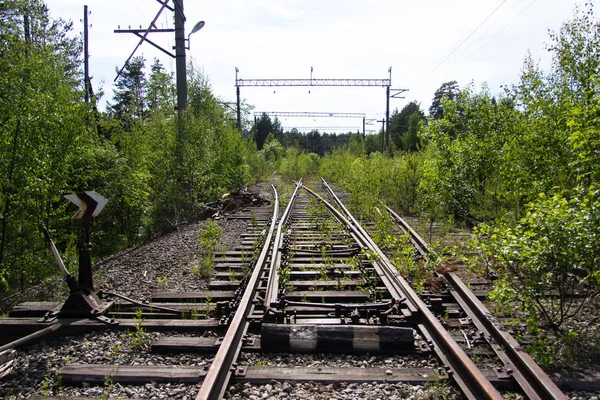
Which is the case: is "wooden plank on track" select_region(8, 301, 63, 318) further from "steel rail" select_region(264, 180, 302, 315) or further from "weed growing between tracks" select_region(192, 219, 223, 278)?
"steel rail" select_region(264, 180, 302, 315)

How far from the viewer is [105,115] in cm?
1647

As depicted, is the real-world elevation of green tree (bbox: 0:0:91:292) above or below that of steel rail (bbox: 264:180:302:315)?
above

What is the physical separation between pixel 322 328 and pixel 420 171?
376 inches

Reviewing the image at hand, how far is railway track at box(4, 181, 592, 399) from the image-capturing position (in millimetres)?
3033

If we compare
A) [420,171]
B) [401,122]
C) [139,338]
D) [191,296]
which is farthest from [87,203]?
[401,122]

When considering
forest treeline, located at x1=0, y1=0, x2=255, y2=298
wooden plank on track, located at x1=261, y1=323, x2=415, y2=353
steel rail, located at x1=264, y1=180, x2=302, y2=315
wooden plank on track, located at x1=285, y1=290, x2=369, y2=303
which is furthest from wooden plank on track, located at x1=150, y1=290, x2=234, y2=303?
forest treeline, located at x1=0, y1=0, x2=255, y2=298

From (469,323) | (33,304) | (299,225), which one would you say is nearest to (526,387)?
(469,323)

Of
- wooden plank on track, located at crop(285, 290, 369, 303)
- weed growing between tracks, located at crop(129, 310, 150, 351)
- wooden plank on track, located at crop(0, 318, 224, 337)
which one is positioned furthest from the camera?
wooden plank on track, located at crop(285, 290, 369, 303)

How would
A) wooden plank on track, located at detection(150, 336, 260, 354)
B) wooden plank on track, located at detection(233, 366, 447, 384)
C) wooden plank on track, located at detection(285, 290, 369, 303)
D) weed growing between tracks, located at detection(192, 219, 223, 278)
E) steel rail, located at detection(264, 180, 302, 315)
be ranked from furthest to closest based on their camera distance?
weed growing between tracks, located at detection(192, 219, 223, 278)
wooden plank on track, located at detection(285, 290, 369, 303)
steel rail, located at detection(264, 180, 302, 315)
wooden plank on track, located at detection(150, 336, 260, 354)
wooden plank on track, located at detection(233, 366, 447, 384)

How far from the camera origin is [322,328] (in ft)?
11.9

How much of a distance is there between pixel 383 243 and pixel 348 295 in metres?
2.60

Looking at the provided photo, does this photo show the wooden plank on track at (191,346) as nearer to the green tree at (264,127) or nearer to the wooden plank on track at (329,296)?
the wooden plank on track at (329,296)

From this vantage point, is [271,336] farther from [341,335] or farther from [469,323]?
[469,323]

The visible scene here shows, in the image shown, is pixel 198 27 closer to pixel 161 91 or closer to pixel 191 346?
pixel 191 346
